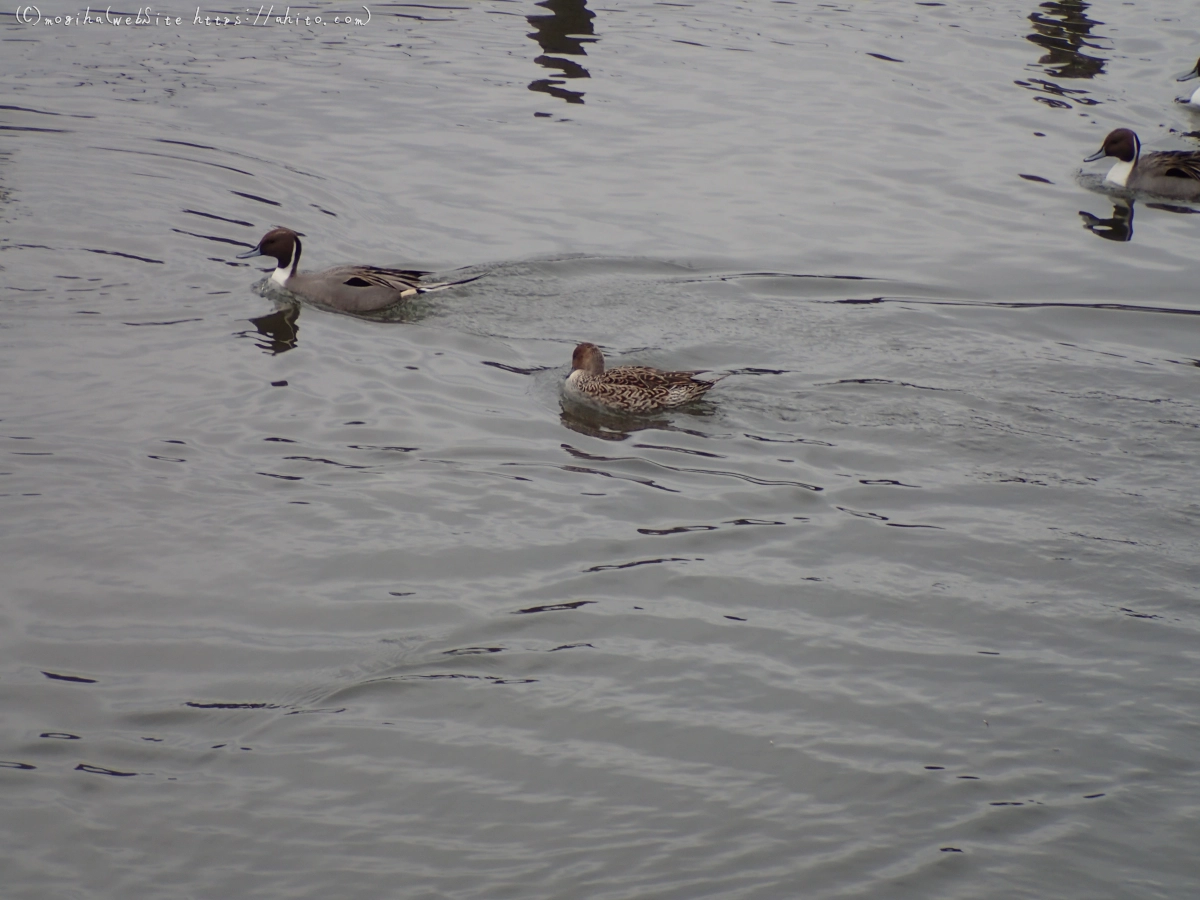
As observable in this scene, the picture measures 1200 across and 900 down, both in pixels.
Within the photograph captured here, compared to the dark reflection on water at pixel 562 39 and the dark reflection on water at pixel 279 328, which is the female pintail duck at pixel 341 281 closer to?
the dark reflection on water at pixel 279 328

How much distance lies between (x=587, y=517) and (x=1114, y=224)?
8610mm

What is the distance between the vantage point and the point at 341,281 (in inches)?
431

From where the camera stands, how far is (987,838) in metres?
5.18

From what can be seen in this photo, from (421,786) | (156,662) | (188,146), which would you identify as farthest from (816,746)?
(188,146)

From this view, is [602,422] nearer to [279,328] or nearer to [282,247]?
[279,328]

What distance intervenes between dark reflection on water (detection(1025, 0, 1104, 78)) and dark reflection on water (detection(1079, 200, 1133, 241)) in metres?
4.81

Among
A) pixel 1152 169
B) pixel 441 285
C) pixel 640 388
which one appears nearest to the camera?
pixel 640 388

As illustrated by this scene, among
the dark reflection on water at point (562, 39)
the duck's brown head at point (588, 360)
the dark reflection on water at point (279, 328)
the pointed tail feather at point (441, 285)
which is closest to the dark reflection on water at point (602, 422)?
the duck's brown head at point (588, 360)

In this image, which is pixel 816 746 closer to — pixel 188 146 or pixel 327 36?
pixel 188 146

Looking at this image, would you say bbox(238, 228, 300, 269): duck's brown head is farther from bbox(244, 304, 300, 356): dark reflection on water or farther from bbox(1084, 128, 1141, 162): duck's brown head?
bbox(1084, 128, 1141, 162): duck's brown head

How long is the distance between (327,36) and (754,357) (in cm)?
1149

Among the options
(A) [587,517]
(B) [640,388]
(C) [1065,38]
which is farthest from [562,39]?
(A) [587,517]

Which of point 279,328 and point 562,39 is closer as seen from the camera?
point 279,328

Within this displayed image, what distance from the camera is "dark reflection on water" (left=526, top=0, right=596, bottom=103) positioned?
17.0 meters
